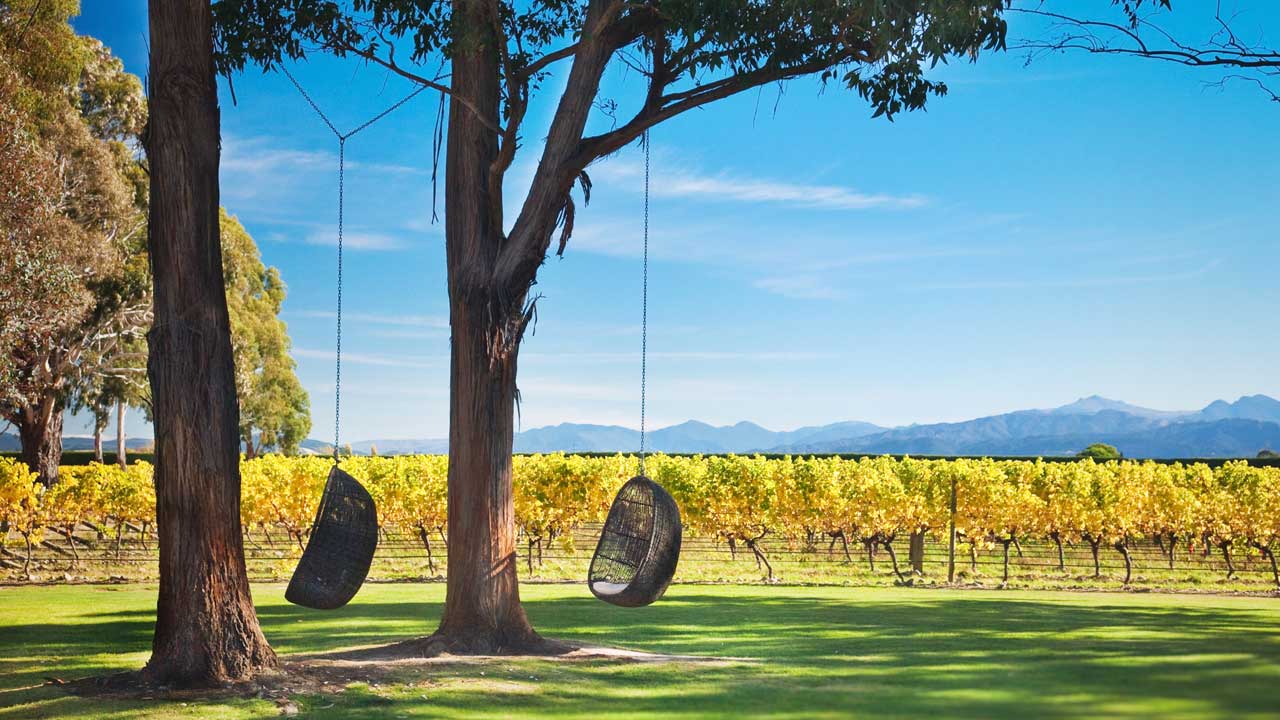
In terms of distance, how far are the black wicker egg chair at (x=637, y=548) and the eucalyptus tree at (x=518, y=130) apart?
2.80 feet

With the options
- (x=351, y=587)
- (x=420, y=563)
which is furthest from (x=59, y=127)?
(x=351, y=587)

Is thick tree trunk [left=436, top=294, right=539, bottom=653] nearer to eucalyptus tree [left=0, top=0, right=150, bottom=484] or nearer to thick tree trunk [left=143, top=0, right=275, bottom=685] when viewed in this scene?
thick tree trunk [left=143, top=0, right=275, bottom=685]

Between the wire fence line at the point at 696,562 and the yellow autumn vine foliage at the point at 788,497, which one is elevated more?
the yellow autumn vine foliage at the point at 788,497

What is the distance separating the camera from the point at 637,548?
9.23m

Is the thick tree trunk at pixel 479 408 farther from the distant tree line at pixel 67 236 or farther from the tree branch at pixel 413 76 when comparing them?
the distant tree line at pixel 67 236

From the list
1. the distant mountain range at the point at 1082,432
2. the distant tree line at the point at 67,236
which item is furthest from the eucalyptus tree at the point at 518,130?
the distant mountain range at the point at 1082,432

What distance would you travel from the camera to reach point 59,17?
17188 millimetres

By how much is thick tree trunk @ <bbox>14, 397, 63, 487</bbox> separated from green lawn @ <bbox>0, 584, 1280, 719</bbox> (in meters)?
8.89

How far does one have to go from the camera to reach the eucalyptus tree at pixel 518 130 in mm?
7539

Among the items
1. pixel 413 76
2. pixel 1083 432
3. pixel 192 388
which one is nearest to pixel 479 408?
pixel 192 388

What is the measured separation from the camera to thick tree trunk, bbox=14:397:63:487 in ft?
66.5

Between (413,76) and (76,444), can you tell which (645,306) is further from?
(76,444)

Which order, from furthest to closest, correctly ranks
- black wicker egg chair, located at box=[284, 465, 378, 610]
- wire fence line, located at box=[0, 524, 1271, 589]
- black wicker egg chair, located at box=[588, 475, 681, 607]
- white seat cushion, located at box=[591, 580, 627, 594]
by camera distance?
wire fence line, located at box=[0, 524, 1271, 589]
white seat cushion, located at box=[591, 580, 627, 594]
black wicker egg chair, located at box=[284, 465, 378, 610]
black wicker egg chair, located at box=[588, 475, 681, 607]

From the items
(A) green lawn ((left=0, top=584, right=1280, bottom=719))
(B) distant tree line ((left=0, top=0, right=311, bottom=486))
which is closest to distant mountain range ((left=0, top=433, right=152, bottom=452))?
(B) distant tree line ((left=0, top=0, right=311, bottom=486))
